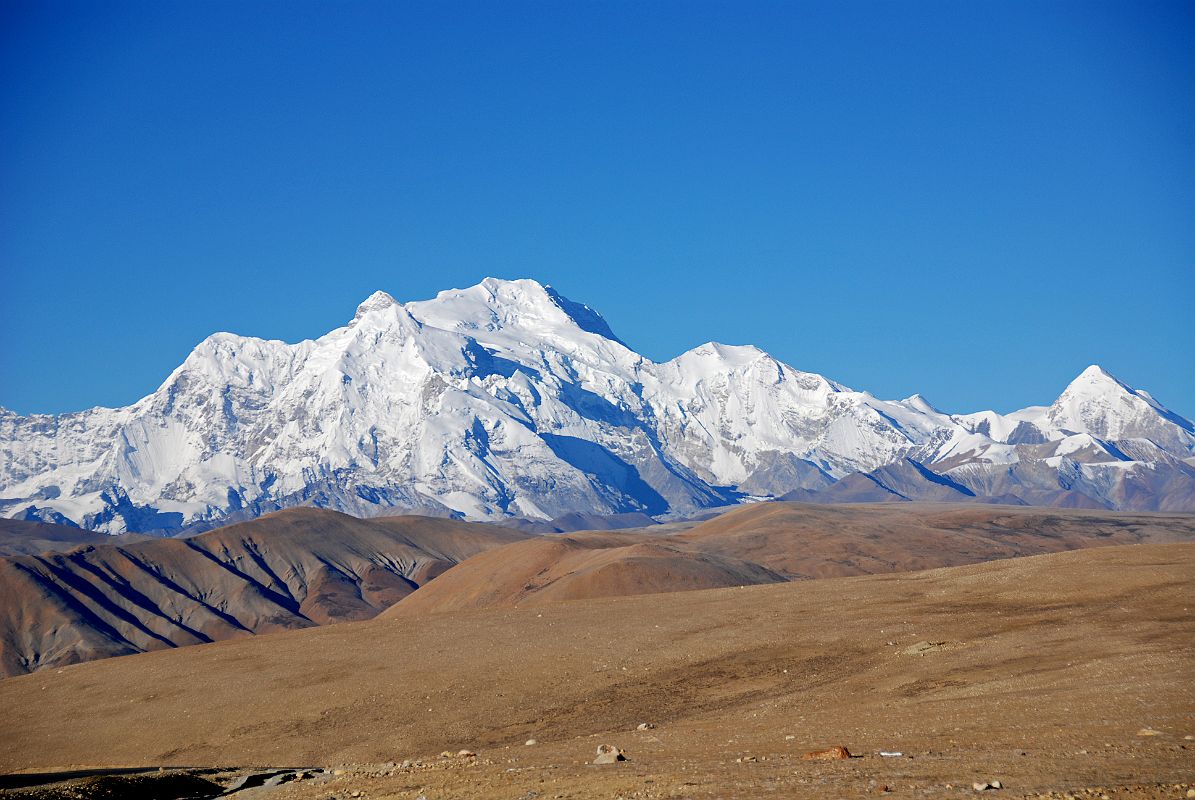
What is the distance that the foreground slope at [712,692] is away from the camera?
85.6ft

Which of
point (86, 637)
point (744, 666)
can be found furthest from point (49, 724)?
point (86, 637)

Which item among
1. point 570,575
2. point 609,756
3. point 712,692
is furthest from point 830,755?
point 570,575

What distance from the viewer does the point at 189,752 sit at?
44469 millimetres

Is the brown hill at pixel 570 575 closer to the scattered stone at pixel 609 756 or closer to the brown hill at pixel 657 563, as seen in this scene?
the brown hill at pixel 657 563

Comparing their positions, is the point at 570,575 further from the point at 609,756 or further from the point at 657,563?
the point at 609,756

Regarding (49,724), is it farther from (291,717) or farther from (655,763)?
(655,763)

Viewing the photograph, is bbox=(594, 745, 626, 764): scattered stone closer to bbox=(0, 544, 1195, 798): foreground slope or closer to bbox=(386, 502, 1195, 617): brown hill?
bbox=(0, 544, 1195, 798): foreground slope

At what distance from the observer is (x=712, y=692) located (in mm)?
44438

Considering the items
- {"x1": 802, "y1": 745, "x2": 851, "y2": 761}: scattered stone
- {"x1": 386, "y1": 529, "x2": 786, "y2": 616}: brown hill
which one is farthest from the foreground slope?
{"x1": 386, "y1": 529, "x2": 786, "y2": 616}: brown hill

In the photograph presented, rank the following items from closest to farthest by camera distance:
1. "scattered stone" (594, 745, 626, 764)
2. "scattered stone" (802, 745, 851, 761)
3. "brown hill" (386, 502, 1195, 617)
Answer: "scattered stone" (802, 745, 851, 761), "scattered stone" (594, 745, 626, 764), "brown hill" (386, 502, 1195, 617)

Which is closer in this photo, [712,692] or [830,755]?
[830,755]

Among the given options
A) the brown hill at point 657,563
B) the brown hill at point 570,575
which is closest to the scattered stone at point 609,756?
the brown hill at point 570,575

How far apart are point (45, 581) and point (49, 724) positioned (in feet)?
507

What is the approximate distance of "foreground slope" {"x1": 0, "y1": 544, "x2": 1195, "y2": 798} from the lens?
26.1 m
